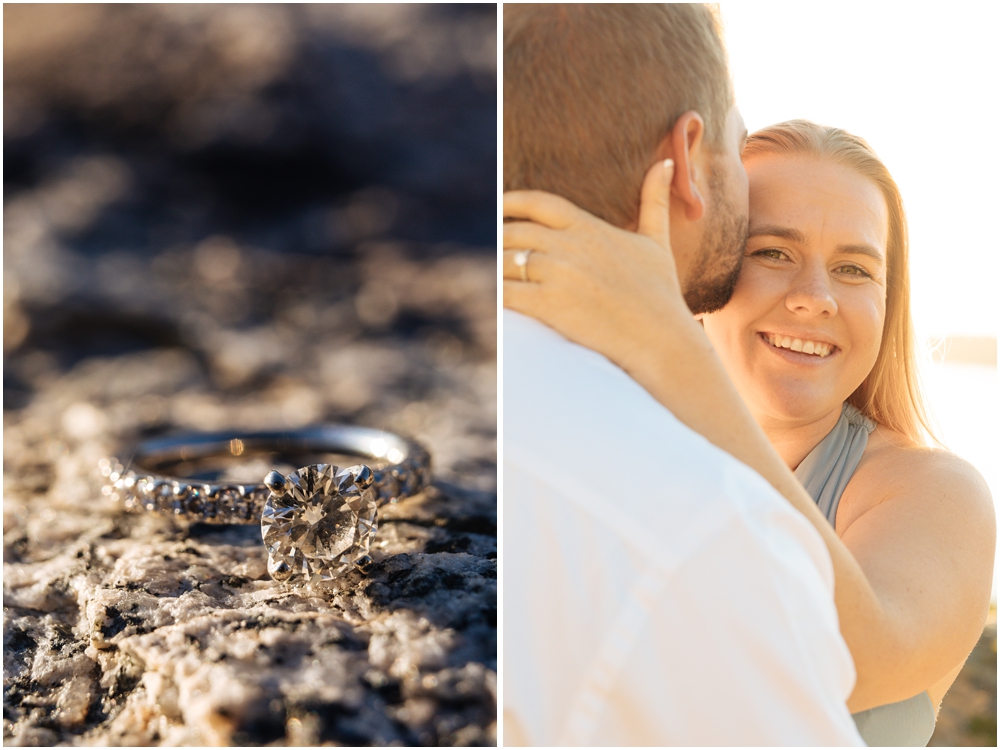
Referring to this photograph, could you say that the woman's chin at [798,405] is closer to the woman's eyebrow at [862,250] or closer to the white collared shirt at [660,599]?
the woman's eyebrow at [862,250]

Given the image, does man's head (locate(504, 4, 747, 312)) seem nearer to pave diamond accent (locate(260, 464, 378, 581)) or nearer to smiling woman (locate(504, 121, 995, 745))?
smiling woman (locate(504, 121, 995, 745))

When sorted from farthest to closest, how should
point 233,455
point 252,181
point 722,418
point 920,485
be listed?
point 252,181 < point 233,455 < point 920,485 < point 722,418

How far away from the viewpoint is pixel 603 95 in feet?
2.10

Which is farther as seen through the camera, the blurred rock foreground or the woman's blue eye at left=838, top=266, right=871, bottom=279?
the woman's blue eye at left=838, top=266, right=871, bottom=279

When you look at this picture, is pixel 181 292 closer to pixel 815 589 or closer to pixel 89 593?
pixel 89 593

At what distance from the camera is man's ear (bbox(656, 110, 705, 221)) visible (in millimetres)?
641

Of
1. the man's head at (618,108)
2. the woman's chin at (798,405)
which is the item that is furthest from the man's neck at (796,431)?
→ the man's head at (618,108)

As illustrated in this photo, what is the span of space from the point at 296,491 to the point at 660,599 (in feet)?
1.12

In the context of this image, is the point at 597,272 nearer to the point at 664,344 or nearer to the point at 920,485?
the point at 664,344

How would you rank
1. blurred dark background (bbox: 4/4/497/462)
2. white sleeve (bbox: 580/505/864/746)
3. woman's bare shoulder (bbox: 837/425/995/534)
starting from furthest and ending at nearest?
blurred dark background (bbox: 4/4/497/462)
woman's bare shoulder (bbox: 837/425/995/534)
white sleeve (bbox: 580/505/864/746)

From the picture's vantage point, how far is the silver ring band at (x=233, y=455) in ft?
2.56

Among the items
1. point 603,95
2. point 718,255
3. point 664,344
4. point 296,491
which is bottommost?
point 296,491

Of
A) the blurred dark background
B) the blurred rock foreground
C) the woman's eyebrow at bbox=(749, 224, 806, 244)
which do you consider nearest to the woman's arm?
the woman's eyebrow at bbox=(749, 224, 806, 244)

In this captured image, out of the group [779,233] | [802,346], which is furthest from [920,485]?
[779,233]
